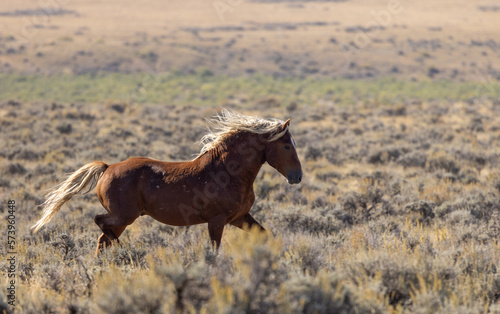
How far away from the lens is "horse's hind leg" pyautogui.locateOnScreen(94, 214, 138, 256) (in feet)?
17.0

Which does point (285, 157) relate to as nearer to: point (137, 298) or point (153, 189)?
point (153, 189)

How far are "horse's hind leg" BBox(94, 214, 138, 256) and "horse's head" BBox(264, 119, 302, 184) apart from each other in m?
1.71

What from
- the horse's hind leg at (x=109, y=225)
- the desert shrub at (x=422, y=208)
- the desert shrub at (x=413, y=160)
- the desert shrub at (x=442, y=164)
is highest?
the horse's hind leg at (x=109, y=225)

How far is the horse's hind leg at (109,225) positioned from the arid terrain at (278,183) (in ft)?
1.08

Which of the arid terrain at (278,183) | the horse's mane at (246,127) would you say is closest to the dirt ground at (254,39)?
the arid terrain at (278,183)

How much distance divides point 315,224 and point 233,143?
2402 mm

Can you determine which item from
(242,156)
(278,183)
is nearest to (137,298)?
(242,156)

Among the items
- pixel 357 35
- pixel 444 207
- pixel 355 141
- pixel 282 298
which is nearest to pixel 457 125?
pixel 355 141

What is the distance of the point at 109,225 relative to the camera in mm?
5227

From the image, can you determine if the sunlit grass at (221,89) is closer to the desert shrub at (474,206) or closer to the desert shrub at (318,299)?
the desert shrub at (474,206)

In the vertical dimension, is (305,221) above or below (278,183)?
above

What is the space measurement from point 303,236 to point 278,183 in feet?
14.6

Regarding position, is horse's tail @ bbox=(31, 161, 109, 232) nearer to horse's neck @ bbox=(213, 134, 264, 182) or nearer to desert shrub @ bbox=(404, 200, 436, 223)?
horse's neck @ bbox=(213, 134, 264, 182)

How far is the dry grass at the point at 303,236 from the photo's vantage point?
3.39 metres
